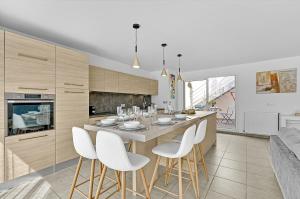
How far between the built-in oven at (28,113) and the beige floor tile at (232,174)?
9.17ft

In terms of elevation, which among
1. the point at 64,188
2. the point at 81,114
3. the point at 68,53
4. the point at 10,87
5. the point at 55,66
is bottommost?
the point at 64,188

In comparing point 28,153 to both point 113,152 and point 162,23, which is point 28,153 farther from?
point 162,23

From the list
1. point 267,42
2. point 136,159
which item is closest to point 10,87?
point 136,159

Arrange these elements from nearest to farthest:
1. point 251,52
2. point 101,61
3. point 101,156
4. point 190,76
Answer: point 101,156 < point 251,52 < point 101,61 < point 190,76

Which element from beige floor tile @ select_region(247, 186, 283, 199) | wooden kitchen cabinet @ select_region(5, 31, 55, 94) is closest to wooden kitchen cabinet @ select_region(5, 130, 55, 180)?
wooden kitchen cabinet @ select_region(5, 31, 55, 94)

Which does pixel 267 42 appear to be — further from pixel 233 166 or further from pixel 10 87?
pixel 10 87

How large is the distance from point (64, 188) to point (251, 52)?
4736 mm

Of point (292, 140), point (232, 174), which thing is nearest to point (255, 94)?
point (232, 174)

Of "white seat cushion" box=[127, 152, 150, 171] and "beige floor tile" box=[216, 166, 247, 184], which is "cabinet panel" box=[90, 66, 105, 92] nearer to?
"white seat cushion" box=[127, 152, 150, 171]

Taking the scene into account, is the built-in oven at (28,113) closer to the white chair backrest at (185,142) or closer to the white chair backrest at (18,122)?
the white chair backrest at (18,122)

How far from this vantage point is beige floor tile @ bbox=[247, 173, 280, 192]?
1976mm

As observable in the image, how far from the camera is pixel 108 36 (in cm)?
275

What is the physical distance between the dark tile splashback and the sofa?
359cm

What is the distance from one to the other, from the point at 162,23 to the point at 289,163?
2280mm
